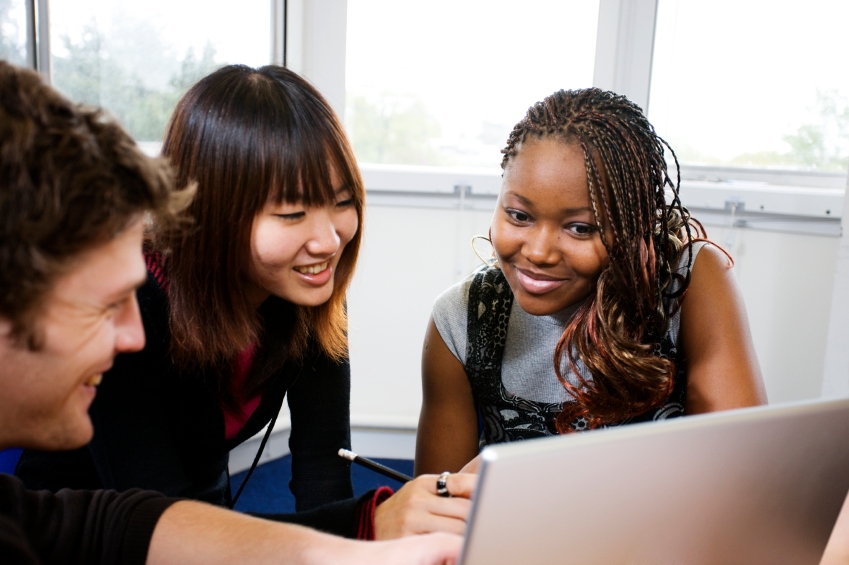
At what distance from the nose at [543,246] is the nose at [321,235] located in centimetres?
28

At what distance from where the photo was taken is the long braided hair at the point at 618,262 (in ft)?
3.57

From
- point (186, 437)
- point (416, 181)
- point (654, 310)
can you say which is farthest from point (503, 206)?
point (416, 181)

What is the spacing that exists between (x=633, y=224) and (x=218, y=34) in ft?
5.51

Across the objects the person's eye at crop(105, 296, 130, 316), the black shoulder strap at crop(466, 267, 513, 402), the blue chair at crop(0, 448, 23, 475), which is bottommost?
the blue chair at crop(0, 448, 23, 475)

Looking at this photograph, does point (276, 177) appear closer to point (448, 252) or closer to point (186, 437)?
point (186, 437)

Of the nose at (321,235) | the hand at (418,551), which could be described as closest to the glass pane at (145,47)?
the nose at (321,235)

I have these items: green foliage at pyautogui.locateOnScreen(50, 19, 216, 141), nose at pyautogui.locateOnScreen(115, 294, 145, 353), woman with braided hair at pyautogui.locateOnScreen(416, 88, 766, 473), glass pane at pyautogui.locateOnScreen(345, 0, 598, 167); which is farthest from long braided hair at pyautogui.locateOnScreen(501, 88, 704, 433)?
glass pane at pyautogui.locateOnScreen(345, 0, 598, 167)

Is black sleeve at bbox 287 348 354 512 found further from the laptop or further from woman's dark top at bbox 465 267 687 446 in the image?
the laptop

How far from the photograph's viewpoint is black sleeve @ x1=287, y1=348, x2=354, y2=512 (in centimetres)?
123

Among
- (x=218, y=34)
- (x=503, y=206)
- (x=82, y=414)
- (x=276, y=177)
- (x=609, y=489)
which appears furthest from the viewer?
(x=218, y=34)

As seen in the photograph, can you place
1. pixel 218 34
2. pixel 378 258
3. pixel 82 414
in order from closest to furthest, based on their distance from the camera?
pixel 82 414
pixel 218 34
pixel 378 258

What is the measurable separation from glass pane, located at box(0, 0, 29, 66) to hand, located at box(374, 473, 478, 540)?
143cm

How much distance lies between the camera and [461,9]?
2488mm

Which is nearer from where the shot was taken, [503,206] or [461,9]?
[503,206]
